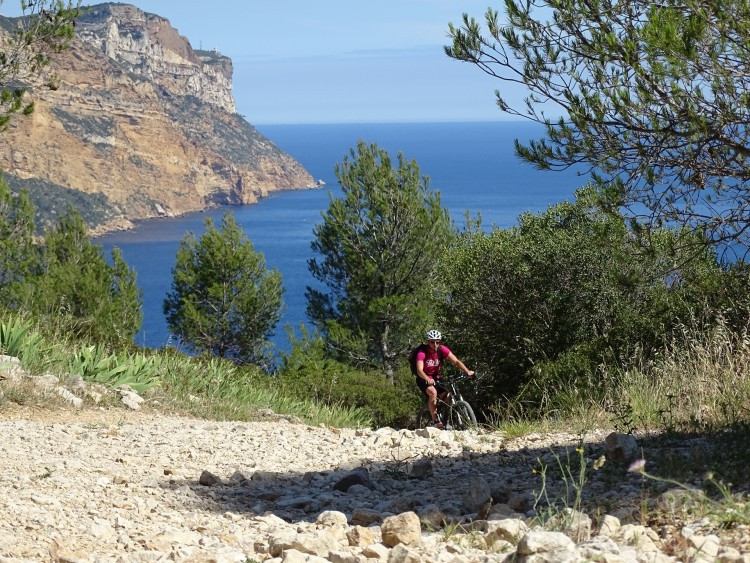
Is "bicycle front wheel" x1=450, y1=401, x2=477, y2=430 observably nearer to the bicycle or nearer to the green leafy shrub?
the bicycle

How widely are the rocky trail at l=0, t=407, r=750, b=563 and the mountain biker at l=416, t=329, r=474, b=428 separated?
201cm

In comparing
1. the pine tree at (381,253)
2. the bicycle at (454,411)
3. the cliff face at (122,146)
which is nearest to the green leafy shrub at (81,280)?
the pine tree at (381,253)

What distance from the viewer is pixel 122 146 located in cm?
15288

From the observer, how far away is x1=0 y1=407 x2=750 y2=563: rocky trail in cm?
370

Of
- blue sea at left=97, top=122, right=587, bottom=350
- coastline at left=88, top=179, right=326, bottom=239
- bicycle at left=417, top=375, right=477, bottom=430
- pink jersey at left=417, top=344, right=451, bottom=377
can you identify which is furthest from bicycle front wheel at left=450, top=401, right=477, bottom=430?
coastline at left=88, top=179, right=326, bottom=239

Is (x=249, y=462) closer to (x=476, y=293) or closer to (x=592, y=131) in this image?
(x=592, y=131)

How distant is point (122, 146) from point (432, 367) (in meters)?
151

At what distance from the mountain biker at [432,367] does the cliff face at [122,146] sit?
100m

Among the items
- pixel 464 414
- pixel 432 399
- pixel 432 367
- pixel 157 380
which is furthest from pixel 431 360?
pixel 157 380

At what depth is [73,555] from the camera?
379cm

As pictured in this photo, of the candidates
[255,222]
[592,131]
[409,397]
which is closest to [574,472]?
[592,131]

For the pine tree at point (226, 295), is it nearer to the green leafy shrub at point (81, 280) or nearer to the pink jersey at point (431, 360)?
the green leafy shrub at point (81, 280)

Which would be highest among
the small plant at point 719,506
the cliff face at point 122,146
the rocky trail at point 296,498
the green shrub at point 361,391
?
the cliff face at point 122,146

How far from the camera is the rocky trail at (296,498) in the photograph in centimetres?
370
